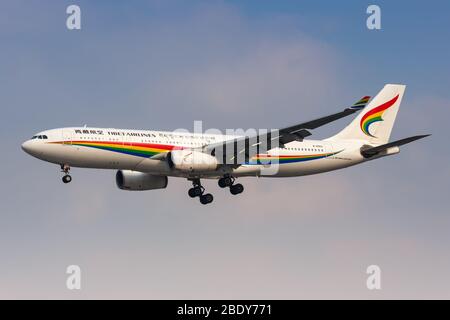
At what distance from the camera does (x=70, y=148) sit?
200 ft

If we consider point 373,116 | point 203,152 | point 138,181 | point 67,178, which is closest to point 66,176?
point 67,178

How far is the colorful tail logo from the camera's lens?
7244 cm

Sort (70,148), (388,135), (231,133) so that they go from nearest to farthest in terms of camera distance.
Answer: (70,148) → (231,133) → (388,135)

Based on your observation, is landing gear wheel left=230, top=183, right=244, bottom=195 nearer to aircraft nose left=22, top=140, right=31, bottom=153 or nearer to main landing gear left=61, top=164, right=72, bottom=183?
main landing gear left=61, top=164, right=72, bottom=183

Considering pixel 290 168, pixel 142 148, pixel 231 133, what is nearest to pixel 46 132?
pixel 142 148

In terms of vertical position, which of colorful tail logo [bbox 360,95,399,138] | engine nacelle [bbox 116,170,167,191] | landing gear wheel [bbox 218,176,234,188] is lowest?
landing gear wheel [bbox 218,176,234,188]

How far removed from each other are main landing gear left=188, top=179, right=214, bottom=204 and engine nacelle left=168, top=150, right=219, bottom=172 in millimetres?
4119

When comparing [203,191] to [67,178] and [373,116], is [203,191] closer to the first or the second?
[67,178]

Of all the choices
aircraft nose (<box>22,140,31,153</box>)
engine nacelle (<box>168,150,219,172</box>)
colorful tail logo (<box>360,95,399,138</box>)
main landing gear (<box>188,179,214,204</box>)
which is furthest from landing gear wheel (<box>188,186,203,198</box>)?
colorful tail logo (<box>360,95,399,138</box>)

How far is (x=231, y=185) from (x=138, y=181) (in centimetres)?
669

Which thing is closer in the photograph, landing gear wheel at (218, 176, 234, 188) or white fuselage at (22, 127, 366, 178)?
white fuselage at (22, 127, 366, 178)

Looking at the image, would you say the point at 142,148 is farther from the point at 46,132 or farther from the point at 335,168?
the point at 335,168

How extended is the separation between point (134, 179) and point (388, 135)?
20.0 meters

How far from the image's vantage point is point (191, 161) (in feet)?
205
